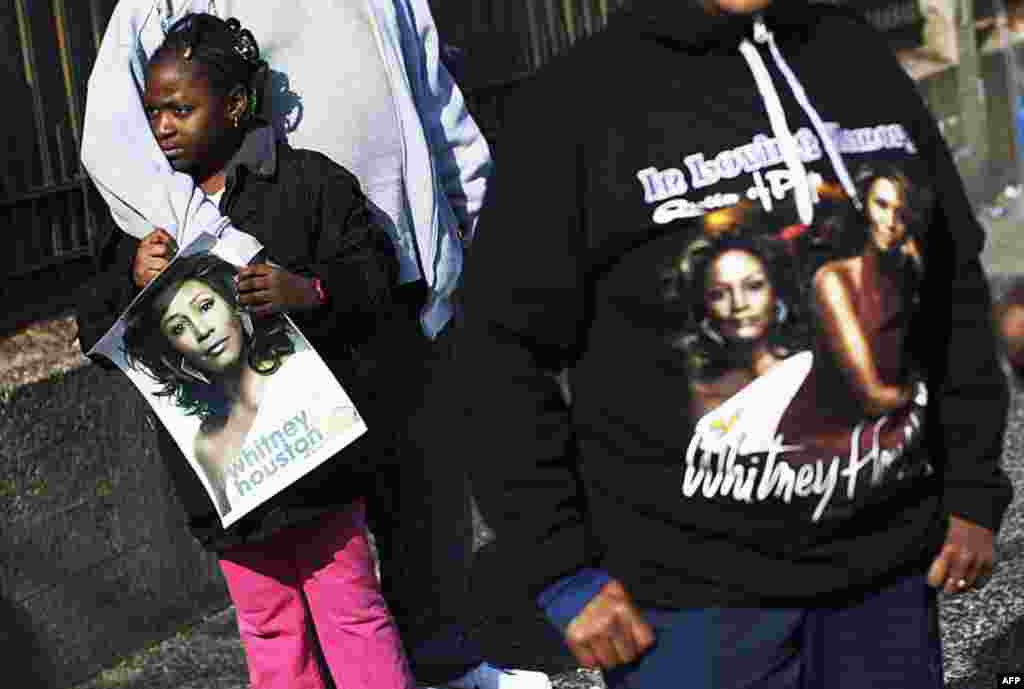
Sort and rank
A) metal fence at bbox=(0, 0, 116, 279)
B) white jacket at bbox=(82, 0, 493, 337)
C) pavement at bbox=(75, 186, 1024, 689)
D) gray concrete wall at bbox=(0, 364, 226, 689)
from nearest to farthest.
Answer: white jacket at bbox=(82, 0, 493, 337), pavement at bbox=(75, 186, 1024, 689), gray concrete wall at bbox=(0, 364, 226, 689), metal fence at bbox=(0, 0, 116, 279)

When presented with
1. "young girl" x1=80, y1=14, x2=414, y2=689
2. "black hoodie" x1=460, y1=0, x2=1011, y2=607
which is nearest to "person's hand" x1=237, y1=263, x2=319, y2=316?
"young girl" x1=80, y1=14, x2=414, y2=689

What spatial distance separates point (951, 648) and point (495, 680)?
1.13 metres

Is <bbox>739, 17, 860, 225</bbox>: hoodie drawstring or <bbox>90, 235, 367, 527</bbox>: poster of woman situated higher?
<bbox>739, 17, 860, 225</bbox>: hoodie drawstring

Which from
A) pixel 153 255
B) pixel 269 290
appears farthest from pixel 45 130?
pixel 269 290

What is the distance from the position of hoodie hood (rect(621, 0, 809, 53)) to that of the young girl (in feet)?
4.27

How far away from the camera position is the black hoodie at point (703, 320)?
2678mm

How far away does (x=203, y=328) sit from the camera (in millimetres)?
3895

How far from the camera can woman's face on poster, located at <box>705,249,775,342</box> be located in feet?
8.75

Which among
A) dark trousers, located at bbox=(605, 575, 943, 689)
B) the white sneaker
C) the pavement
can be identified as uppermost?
dark trousers, located at bbox=(605, 575, 943, 689)

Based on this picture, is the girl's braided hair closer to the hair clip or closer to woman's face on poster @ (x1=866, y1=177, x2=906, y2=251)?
the hair clip

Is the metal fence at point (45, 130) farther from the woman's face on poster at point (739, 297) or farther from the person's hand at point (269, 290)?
the woman's face on poster at point (739, 297)

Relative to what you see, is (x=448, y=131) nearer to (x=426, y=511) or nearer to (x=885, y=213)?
(x=426, y=511)

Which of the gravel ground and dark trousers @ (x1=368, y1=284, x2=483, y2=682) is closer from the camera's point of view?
dark trousers @ (x1=368, y1=284, x2=483, y2=682)

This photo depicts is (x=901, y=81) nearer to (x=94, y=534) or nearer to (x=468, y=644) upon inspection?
(x=468, y=644)
